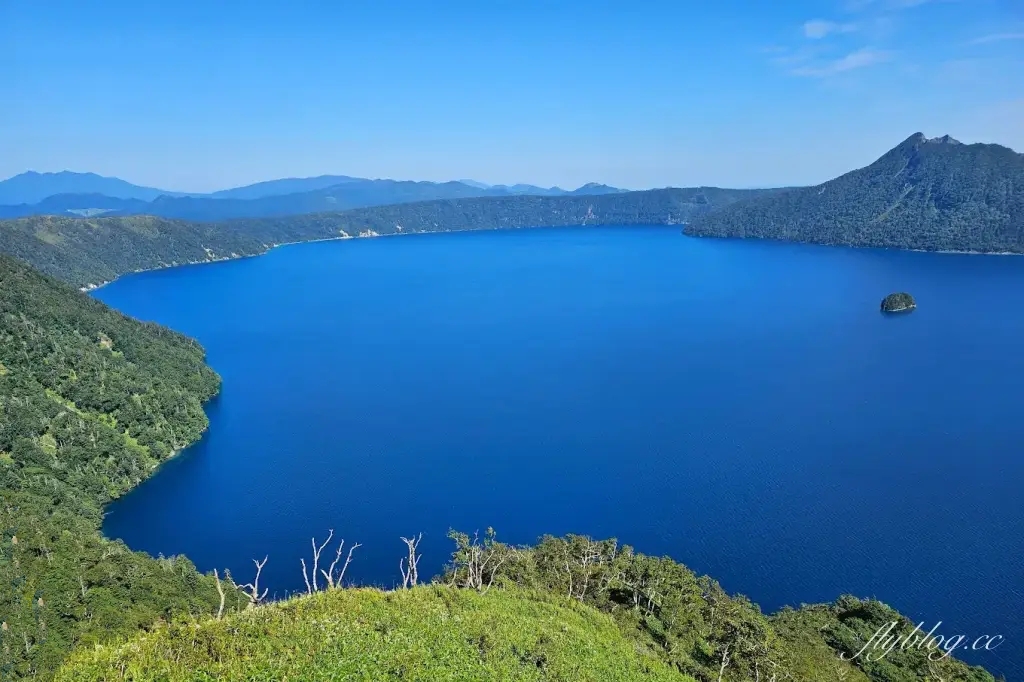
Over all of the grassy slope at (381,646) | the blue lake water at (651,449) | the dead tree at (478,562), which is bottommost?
the blue lake water at (651,449)

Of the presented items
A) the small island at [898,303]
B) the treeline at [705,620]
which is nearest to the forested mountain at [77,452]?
the treeline at [705,620]

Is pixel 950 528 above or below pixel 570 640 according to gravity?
below

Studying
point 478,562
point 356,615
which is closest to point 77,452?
point 478,562

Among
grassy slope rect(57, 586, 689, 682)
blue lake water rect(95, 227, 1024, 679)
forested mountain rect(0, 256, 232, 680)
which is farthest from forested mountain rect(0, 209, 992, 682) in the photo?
blue lake water rect(95, 227, 1024, 679)

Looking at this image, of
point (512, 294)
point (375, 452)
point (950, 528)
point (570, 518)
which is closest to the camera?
point (950, 528)

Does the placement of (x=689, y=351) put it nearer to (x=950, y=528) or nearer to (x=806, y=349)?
(x=806, y=349)

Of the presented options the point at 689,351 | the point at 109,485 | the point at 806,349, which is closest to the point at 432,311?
the point at 689,351

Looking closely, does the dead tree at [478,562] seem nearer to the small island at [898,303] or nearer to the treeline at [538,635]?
the treeline at [538,635]
